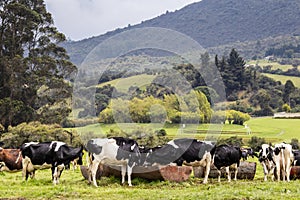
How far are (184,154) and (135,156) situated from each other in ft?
5.78

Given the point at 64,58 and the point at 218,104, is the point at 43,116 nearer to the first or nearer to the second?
the point at 64,58

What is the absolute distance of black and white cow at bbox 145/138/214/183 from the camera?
15898 millimetres

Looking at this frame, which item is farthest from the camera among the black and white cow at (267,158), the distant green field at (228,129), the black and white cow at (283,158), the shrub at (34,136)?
the shrub at (34,136)

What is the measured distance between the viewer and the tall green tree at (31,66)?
42.8m

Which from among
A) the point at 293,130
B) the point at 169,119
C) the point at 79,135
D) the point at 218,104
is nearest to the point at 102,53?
the point at 79,135

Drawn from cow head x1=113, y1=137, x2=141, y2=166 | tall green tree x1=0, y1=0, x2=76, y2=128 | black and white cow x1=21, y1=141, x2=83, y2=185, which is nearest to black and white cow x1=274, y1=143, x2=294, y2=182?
cow head x1=113, y1=137, x2=141, y2=166

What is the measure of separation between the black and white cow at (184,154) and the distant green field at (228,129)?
9.65 metres

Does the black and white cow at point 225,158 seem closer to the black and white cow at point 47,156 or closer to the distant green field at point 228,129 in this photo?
the black and white cow at point 47,156

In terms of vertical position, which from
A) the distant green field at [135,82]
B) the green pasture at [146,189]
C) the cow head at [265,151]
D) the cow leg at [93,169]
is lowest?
the green pasture at [146,189]

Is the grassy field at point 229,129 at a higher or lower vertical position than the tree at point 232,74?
lower

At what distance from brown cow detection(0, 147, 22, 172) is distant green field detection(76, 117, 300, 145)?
30.2 feet

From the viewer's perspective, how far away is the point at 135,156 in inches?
616

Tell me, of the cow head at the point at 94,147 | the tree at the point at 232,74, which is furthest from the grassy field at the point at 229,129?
the cow head at the point at 94,147

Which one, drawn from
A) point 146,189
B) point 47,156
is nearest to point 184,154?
point 146,189
